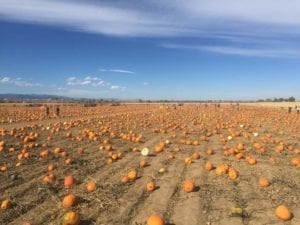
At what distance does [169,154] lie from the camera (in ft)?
53.0

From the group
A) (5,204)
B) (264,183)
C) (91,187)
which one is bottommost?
(5,204)

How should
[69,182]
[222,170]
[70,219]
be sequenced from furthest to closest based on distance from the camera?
[222,170] → [69,182] → [70,219]

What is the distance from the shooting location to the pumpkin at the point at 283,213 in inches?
325

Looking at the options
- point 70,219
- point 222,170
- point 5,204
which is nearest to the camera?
point 70,219

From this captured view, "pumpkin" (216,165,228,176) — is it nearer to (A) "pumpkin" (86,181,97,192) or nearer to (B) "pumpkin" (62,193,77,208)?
(A) "pumpkin" (86,181,97,192)

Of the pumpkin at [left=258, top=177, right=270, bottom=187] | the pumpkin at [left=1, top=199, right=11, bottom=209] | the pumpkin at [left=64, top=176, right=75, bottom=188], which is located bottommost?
the pumpkin at [left=1, top=199, right=11, bottom=209]

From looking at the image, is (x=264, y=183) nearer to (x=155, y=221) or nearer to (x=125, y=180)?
(x=125, y=180)

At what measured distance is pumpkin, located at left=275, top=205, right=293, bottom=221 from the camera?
8.26 meters

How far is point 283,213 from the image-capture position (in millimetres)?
8289

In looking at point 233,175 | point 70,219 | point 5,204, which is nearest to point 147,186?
point 233,175

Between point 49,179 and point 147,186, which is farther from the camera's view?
point 49,179

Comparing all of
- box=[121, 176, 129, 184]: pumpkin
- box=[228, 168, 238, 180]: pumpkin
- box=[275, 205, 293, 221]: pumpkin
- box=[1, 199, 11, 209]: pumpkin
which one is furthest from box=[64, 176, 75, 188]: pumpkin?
box=[275, 205, 293, 221]: pumpkin

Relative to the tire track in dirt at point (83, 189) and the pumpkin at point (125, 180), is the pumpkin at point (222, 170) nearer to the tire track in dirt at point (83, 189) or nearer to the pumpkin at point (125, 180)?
the pumpkin at point (125, 180)

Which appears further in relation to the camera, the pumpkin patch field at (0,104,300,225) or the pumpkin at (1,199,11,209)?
the pumpkin at (1,199,11,209)
